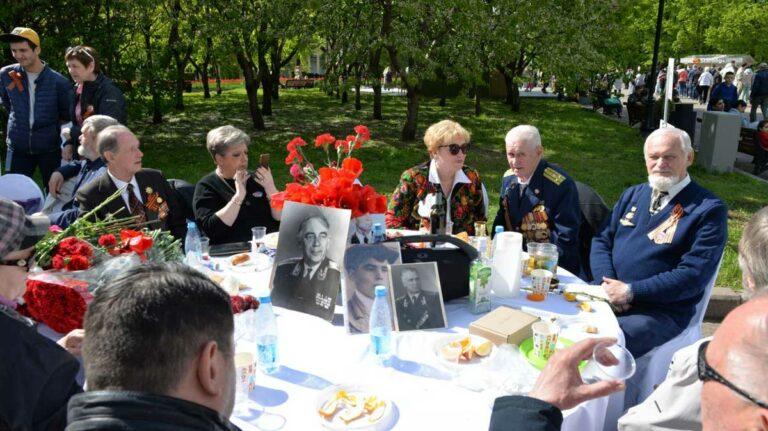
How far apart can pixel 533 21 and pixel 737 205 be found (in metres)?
7.19

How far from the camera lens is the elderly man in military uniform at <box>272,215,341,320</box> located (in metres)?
2.46

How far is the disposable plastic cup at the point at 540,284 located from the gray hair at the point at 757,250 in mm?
891

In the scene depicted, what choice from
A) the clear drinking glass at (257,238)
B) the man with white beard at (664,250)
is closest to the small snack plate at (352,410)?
the clear drinking glass at (257,238)

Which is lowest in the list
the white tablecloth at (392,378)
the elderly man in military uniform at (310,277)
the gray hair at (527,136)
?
the white tablecloth at (392,378)

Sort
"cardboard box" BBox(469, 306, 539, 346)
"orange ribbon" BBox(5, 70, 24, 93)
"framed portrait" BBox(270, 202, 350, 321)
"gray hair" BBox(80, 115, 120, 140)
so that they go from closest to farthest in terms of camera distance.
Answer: "cardboard box" BBox(469, 306, 539, 346) < "framed portrait" BBox(270, 202, 350, 321) < "gray hair" BBox(80, 115, 120, 140) < "orange ribbon" BBox(5, 70, 24, 93)

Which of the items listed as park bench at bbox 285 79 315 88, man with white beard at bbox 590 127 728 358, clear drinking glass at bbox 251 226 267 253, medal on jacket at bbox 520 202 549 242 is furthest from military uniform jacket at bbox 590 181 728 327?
park bench at bbox 285 79 315 88

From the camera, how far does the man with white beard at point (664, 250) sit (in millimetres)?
3072

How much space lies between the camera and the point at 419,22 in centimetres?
1156

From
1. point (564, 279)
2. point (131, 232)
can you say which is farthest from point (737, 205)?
point (131, 232)

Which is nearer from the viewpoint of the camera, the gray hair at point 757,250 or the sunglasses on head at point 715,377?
the sunglasses on head at point 715,377

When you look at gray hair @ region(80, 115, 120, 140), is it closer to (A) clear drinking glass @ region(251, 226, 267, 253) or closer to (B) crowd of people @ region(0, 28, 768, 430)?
(B) crowd of people @ region(0, 28, 768, 430)

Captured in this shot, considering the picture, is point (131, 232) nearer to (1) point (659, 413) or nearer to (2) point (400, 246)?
(2) point (400, 246)

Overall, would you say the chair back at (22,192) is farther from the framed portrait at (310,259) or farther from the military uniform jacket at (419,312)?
the military uniform jacket at (419,312)

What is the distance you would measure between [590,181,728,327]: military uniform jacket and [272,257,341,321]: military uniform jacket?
182 centimetres
